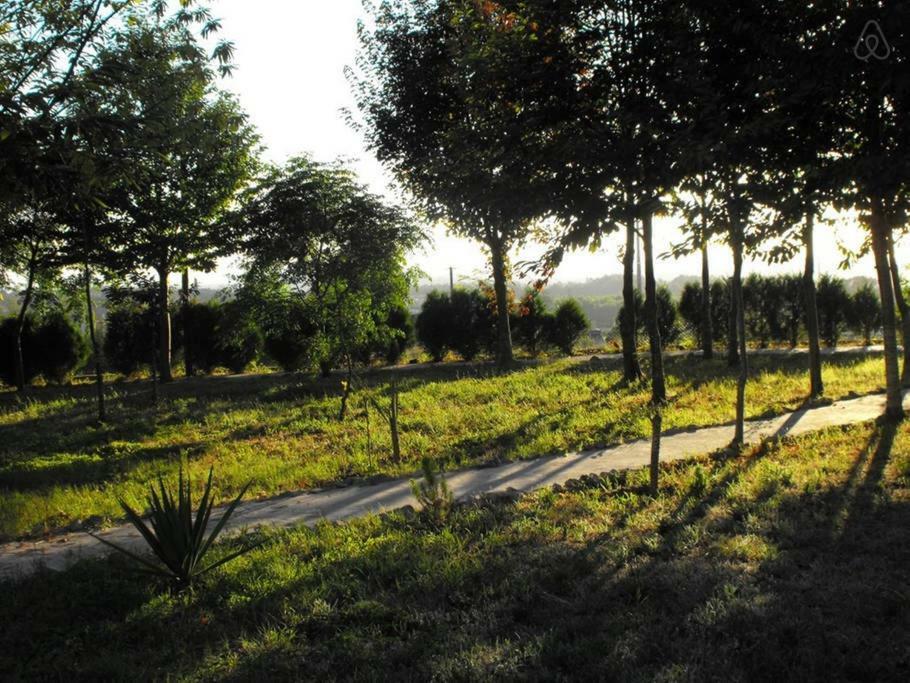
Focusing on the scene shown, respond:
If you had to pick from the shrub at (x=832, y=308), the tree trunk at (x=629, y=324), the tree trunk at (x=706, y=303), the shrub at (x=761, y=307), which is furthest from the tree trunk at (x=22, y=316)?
the shrub at (x=832, y=308)

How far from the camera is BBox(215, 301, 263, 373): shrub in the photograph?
16877mm

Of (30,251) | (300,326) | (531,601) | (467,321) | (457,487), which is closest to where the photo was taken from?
(531,601)

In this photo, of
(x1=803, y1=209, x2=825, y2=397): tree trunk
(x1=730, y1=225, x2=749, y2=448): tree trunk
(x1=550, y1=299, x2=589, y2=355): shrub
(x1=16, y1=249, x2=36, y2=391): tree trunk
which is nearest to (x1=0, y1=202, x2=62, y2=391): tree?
(x1=16, y1=249, x2=36, y2=391): tree trunk

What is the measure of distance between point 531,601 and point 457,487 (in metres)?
3.05

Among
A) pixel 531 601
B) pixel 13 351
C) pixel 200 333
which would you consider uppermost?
pixel 200 333

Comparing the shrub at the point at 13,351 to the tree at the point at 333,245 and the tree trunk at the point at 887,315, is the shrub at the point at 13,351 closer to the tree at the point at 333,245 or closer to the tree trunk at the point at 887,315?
the tree at the point at 333,245

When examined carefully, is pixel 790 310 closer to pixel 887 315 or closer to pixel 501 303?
pixel 501 303

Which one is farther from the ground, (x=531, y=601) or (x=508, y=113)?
(x=508, y=113)

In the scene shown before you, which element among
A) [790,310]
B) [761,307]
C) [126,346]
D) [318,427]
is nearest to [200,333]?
[126,346]

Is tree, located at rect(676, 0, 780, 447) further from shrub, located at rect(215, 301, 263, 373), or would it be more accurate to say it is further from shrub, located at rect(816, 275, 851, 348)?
shrub, located at rect(816, 275, 851, 348)

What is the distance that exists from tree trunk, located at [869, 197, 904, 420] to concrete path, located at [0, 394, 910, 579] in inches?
22.3

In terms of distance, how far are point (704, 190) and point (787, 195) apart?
0.70 m

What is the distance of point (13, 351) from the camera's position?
71.2 ft

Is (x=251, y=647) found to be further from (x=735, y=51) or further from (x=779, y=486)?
(x=735, y=51)
